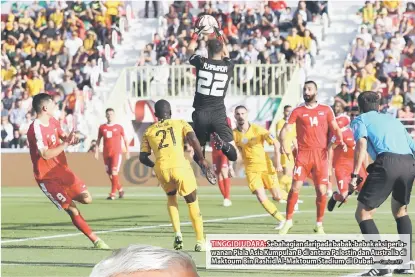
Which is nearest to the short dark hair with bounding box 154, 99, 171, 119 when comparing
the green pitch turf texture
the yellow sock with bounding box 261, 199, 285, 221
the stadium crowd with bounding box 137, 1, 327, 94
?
the green pitch turf texture

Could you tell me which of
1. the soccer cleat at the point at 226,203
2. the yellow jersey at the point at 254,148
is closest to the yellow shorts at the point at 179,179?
the yellow jersey at the point at 254,148

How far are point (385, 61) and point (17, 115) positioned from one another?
1196 cm

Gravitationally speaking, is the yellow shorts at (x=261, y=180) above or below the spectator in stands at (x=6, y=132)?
above

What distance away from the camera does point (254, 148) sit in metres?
18.4

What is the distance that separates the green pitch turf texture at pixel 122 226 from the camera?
480 inches

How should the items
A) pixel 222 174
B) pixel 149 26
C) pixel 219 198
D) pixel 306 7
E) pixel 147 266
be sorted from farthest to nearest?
1. pixel 149 26
2. pixel 306 7
3. pixel 219 198
4. pixel 222 174
5. pixel 147 266

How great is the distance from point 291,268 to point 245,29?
25284mm

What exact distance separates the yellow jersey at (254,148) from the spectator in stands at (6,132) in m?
16.7

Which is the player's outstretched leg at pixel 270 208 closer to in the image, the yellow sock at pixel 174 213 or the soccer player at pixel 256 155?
the soccer player at pixel 256 155

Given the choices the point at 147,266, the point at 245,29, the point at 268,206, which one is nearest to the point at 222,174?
the point at 268,206

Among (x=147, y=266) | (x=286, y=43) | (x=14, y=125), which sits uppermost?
(x=147, y=266)

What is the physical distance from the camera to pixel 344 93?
3203 centimetres

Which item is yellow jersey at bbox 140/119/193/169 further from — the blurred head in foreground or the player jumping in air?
the blurred head in foreground

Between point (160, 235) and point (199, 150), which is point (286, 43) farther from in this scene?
point (199, 150)
